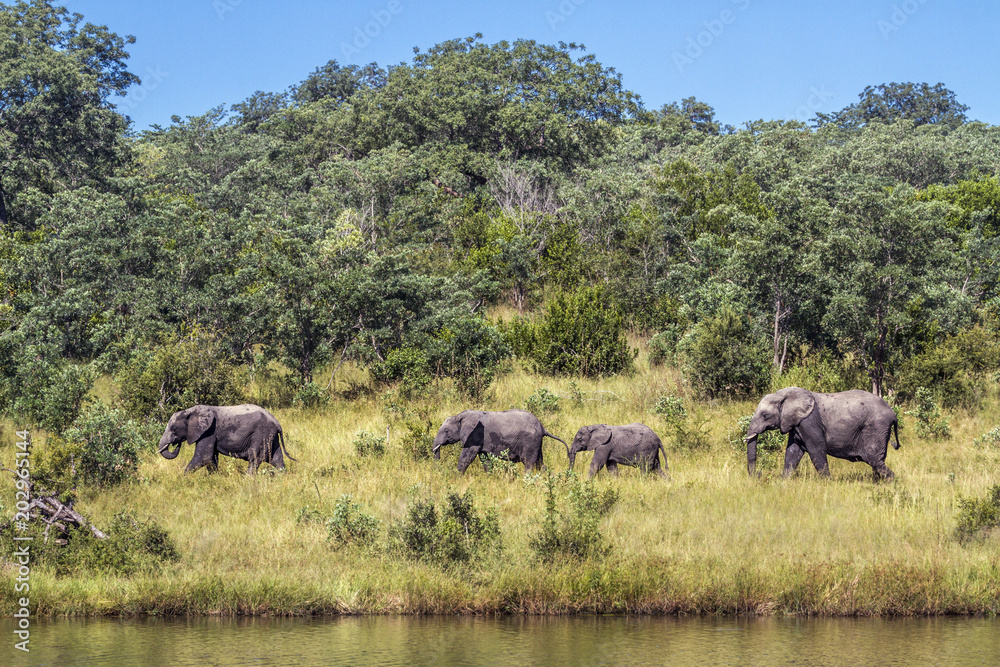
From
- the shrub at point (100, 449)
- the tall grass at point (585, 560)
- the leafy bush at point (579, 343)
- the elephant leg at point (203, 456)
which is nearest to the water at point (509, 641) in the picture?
the tall grass at point (585, 560)

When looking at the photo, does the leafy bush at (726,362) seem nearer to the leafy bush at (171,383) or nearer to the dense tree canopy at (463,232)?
the dense tree canopy at (463,232)

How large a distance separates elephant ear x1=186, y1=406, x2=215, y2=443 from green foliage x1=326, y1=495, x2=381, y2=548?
444 centimetres

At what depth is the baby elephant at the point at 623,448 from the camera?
15164mm

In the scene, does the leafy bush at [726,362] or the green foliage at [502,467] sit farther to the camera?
the leafy bush at [726,362]

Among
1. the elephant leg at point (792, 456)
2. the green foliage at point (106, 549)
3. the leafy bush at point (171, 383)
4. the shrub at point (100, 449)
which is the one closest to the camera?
the green foliage at point (106, 549)

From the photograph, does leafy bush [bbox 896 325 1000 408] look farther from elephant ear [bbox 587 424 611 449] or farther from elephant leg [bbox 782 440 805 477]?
elephant ear [bbox 587 424 611 449]

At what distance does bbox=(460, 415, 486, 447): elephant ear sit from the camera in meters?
15.5

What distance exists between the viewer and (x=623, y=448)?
1520 centimetres

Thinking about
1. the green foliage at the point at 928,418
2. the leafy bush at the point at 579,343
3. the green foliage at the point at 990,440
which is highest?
the leafy bush at the point at 579,343

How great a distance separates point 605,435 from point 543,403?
392cm

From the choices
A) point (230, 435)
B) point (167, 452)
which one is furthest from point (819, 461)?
point (167, 452)

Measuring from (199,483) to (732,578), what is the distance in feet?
27.1

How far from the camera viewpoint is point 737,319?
20.8 meters

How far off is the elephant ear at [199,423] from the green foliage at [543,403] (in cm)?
632
